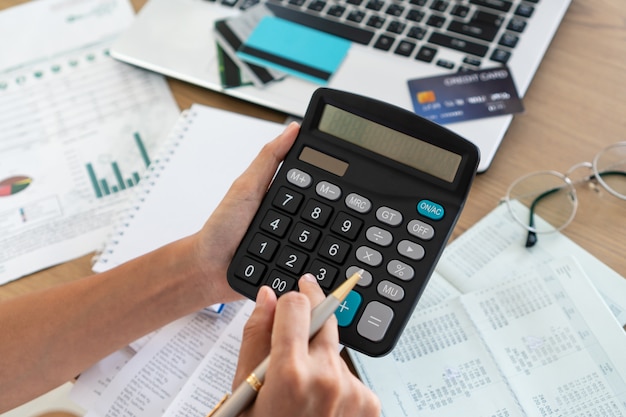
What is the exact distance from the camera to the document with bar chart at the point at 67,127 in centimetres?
67

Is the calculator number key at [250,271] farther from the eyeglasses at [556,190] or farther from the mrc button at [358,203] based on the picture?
the eyeglasses at [556,190]

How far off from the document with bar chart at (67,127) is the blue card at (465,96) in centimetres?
30

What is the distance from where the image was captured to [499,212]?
620mm

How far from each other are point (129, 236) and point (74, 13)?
393 millimetres

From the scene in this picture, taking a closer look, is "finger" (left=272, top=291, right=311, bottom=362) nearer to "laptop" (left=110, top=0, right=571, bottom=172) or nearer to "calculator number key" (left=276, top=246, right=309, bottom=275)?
"calculator number key" (left=276, top=246, right=309, bottom=275)

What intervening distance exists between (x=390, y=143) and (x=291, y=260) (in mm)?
131

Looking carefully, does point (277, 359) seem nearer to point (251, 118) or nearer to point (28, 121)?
point (251, 118)

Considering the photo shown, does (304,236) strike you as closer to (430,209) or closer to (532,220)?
(430,209)

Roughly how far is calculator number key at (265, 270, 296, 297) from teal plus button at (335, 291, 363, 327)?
42mm

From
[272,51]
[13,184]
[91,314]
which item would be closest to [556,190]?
[272,51]

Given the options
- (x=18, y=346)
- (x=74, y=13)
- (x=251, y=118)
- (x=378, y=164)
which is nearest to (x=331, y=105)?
(x=378, y=164)

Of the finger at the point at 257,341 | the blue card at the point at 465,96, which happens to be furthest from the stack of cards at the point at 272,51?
the finger at the point at 257,341

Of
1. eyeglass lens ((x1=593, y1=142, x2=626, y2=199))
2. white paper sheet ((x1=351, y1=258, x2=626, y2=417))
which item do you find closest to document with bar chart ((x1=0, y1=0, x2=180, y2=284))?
white paper sheet ((x1=351, y1=258, x2=626, y2=417))

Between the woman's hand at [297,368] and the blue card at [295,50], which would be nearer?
the woman's hand at [297,368]
